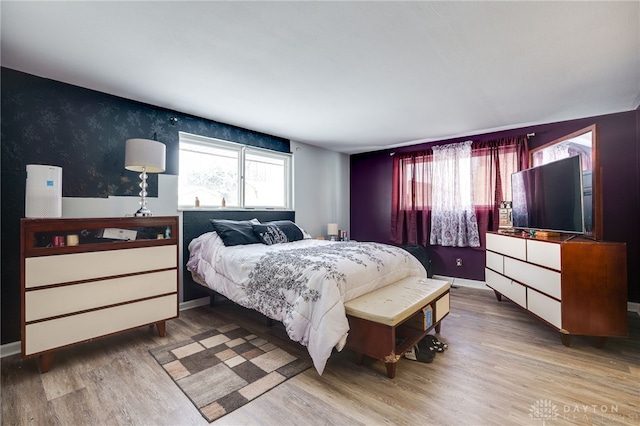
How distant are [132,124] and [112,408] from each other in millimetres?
2591

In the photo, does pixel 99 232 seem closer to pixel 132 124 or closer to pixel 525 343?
pixel 132 124

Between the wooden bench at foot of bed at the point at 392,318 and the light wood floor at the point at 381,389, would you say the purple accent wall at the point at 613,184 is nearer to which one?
the light wood floor at the point at 381,389

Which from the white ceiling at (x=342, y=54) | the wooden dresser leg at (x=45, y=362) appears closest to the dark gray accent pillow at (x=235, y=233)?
the white ceiling at (x=342, y=54)

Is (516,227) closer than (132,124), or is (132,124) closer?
(132,124)

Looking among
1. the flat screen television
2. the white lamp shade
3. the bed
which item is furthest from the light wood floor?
the white lamp shade

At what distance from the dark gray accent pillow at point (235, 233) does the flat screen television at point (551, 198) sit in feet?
10.1

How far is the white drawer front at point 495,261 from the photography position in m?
3.32

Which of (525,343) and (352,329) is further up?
(352,329)

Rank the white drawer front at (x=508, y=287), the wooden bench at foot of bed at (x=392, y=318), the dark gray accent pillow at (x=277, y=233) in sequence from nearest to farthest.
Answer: the wooden bench at foot of bed at (x=392, y=318) → the white drawer front at (x=508, y=287) → the dark gray accent pillow at (x=277, y=233)

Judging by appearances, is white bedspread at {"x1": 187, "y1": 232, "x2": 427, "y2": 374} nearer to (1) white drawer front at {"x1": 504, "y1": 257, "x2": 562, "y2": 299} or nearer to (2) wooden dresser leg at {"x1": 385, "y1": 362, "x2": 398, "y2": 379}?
(2) wooden dresser leg at {"x1": 385, "y1": 362, "x2": 398, "y2": 379}

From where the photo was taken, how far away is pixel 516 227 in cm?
341

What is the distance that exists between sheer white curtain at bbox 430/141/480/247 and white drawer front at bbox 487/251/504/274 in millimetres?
605

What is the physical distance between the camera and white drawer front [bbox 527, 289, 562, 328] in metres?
2.38

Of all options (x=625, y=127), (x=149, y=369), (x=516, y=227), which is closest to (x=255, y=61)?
(x=149, y=369)
